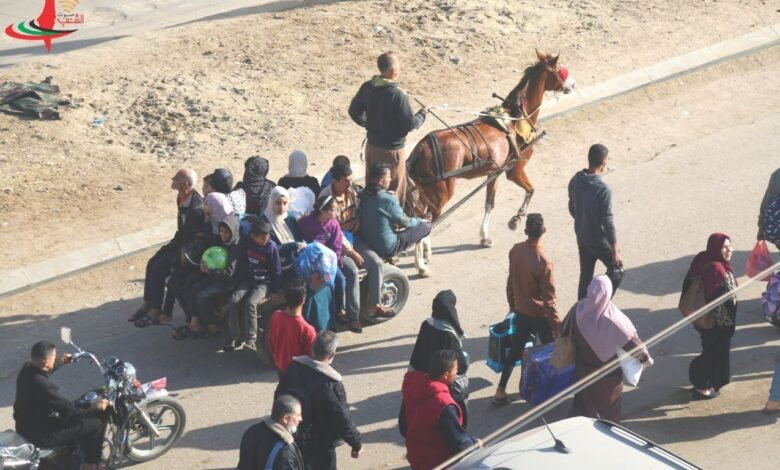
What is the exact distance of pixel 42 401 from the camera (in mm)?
8375

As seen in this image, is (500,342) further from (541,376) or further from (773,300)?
(773,300)

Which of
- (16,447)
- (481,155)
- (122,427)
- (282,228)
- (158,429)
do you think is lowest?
(158,429)

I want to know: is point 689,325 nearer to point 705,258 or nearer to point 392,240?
point 705,258

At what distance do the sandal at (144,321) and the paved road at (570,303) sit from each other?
380mm

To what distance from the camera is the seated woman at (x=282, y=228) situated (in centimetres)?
1047

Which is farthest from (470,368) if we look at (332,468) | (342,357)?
(332,468)

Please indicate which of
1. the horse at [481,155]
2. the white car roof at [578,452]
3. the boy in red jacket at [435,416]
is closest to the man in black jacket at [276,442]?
the boy in red jacket at [435,416]

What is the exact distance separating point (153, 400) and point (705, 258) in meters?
4.73

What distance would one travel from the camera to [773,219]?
10898mm

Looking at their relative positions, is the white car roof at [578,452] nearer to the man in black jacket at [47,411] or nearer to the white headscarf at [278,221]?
the man in black jacket at [47,411]

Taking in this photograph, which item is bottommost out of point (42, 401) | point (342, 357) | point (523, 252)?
point (342, 357)

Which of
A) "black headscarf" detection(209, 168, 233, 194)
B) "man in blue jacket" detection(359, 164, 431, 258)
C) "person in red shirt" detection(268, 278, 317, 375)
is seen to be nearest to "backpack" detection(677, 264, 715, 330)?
"man in blue jacket" detection(359, 164, 431, 258)

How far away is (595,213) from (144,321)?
4.32 m

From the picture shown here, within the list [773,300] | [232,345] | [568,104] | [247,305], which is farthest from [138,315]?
[568,104]
